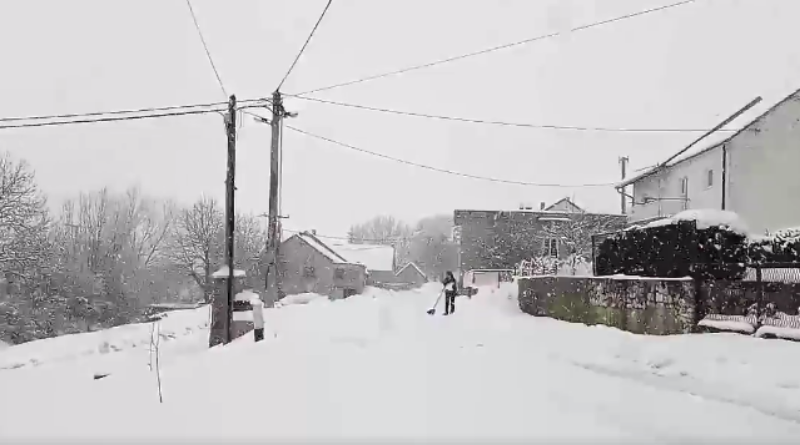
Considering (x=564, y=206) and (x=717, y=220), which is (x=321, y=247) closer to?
(x=564, y=206)

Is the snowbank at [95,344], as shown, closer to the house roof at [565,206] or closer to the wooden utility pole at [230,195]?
the wooden utility pole at [230,195]

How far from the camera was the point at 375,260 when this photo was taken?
7625 cm

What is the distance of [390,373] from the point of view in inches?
305

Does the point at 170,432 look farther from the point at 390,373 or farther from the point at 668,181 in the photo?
the point at 668,181

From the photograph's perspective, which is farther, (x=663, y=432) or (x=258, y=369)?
(x=258, y=369)

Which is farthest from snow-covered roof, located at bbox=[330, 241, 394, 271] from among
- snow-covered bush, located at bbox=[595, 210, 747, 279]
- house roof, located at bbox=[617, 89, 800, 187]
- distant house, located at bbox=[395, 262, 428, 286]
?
snow-covered bush, located at bbox=[595, 210, 747, 279]

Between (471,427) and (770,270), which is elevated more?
(770,270)

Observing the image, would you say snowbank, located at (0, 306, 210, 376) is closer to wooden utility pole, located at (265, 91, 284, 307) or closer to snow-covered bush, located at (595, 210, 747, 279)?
wooden utility pole, located at (265, 91, 284, 307)

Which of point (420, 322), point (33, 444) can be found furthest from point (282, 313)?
point (33, 444)

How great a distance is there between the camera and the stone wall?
427 inches

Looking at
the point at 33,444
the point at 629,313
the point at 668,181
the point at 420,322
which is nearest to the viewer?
the point at 33,444

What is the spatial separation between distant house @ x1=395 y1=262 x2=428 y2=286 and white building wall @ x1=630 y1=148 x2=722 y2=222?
46.4 m

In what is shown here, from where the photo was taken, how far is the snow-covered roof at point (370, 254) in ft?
238

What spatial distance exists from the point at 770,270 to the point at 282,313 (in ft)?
44.8
